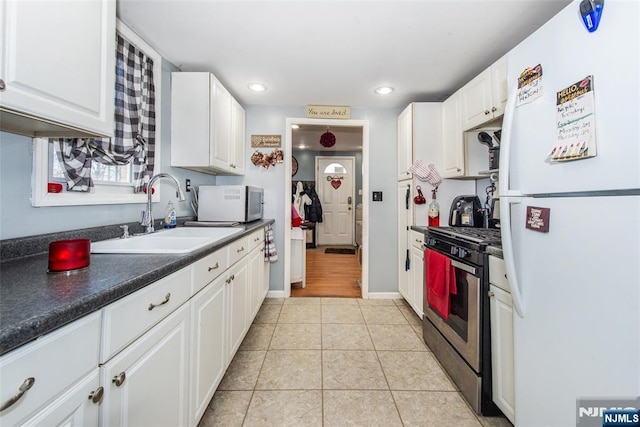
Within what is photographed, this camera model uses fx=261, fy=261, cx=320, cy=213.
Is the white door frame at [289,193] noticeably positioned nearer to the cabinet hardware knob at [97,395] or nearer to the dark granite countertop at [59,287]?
the dark granite countertop at [59,287]

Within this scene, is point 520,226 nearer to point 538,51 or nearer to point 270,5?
point 538,51

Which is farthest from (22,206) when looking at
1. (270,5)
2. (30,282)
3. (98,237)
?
(270,5)

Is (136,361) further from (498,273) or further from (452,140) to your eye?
(452,140)

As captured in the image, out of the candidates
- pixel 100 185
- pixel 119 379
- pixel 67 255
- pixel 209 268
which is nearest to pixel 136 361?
pixel 119 379

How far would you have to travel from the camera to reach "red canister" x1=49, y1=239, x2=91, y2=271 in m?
0.83

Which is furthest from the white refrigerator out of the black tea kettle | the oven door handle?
the black tea kettle

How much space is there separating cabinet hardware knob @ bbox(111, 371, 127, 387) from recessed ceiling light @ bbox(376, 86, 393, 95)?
2688mm

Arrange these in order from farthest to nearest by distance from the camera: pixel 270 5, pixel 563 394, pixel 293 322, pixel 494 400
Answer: pixel 293 322, pixel 270 5, pixel 494 400, pixel 563 394

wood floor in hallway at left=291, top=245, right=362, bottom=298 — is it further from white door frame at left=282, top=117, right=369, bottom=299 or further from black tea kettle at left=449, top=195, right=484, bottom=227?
black tea kettle at left=449, top=195, right=484, bottom=227

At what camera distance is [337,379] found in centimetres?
166

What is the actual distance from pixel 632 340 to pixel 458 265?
841 mm

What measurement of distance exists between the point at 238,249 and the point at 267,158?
57.7 inches

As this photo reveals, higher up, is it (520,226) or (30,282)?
(520,226)

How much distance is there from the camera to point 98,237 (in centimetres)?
134
